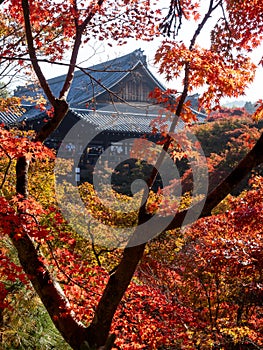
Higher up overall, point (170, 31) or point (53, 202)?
point (170, 31)

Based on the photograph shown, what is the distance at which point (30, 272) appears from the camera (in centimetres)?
499

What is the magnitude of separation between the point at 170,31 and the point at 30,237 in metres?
2.92

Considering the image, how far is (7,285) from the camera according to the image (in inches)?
259

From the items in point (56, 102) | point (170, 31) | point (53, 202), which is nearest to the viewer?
point (56, 102)

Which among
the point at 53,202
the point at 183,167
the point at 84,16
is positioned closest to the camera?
the point at 84,16

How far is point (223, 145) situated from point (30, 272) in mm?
18056

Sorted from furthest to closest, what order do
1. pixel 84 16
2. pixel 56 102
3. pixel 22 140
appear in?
pixel 84 16 → pixel 56 102 → pixel 22 140

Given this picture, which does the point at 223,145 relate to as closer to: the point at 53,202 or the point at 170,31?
the point at 53,202

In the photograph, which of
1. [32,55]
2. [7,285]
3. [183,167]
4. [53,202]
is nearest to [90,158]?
[183,167]

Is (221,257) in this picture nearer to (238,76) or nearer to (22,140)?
(238,76)

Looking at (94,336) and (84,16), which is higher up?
(84,16)

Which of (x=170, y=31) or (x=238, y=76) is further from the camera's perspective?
(x=170, y=31)

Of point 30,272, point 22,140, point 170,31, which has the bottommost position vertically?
point 30,272

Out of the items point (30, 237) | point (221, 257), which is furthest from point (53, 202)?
Result: point (30, 237)
